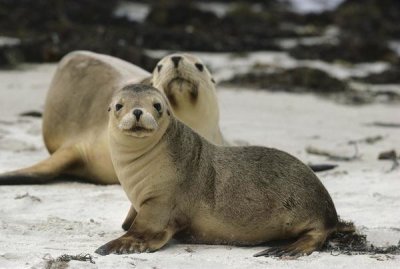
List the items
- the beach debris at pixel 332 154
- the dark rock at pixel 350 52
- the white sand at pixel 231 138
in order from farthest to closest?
the dark rock at pixel 350 52
the beach debris at pixel 332 154
the white sand at pixel 231 138

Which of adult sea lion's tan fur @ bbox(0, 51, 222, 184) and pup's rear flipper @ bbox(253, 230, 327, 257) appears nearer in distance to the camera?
pup's rear flipper @ bbox(253, 230, 327, 257)

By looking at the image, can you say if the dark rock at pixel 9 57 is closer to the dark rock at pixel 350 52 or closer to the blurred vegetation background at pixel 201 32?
the blurred vegetation background at pixel 201 32

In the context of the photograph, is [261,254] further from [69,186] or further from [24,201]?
[69,186]

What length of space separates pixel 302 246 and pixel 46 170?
240 centimetres

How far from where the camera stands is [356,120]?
9438mm

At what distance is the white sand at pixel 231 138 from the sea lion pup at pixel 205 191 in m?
0.11

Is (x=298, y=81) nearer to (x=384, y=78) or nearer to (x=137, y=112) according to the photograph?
(x=384, y=78)

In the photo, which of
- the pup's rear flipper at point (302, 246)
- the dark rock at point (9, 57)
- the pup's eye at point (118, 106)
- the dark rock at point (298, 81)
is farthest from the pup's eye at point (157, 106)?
the dark rock at point (9, 57)

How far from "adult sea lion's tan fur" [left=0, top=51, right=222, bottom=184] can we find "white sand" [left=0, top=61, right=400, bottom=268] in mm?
171

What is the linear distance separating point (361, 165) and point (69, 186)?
217cm

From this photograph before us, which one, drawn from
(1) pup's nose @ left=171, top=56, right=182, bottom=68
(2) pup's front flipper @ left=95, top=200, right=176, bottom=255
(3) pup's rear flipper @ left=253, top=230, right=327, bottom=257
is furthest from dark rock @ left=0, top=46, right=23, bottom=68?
(3) pup's rear flipper @ left=253, top=230, right=327, bottom=257

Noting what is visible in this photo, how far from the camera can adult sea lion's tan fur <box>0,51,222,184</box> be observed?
5.76 metres

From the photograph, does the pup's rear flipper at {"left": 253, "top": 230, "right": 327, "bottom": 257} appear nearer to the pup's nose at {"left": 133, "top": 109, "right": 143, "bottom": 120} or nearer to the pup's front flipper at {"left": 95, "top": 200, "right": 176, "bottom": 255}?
the pup's front flipper at {"left": 95, "top": 200, "right": 176, "bottom": 255}

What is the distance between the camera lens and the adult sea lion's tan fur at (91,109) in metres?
5.76
